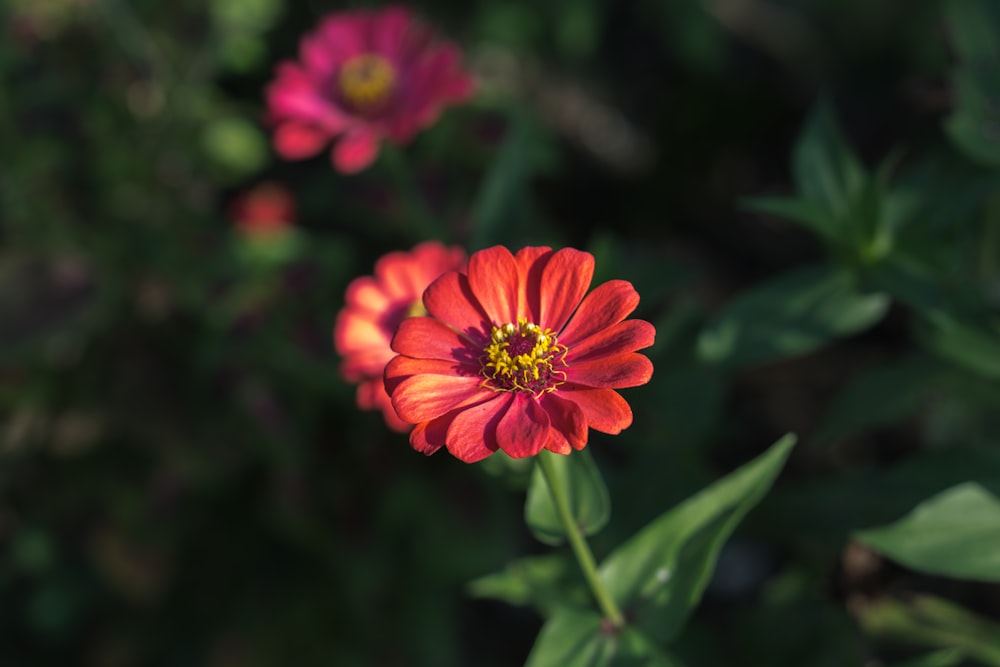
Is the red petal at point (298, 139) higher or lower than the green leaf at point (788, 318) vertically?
higher

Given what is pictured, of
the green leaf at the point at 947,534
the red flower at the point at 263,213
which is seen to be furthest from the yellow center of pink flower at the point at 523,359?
the red flower at the point at 263,213

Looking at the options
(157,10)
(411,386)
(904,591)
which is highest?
(157,10)

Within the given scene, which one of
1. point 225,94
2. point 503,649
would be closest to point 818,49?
point 225,94

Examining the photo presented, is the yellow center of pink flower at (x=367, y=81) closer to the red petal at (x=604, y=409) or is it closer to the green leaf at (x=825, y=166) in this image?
the green leaf at (x=825, y=166)

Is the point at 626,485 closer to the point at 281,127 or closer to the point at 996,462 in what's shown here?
the point at 996,462

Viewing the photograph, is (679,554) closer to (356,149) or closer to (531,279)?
(531,279)

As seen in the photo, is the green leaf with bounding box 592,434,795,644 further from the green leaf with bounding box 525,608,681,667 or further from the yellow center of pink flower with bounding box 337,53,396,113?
the yellow center of pink flower with bounding box 337,53,396,113

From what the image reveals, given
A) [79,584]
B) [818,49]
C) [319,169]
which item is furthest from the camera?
[818,49]
